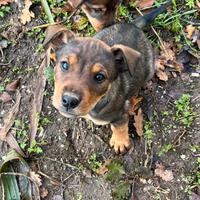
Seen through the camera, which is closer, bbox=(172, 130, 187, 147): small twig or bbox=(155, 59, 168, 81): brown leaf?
bbox=(172, 130, 187, 147): small twig

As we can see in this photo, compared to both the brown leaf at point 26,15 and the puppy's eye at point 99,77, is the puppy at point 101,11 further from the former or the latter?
the puppy's eye at point 99,77

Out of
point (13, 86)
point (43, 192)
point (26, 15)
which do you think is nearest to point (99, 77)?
point (43, 192)

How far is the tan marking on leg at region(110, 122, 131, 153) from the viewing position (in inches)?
206

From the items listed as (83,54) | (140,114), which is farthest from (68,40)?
(140,114)

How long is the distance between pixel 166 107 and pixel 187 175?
0.84 m

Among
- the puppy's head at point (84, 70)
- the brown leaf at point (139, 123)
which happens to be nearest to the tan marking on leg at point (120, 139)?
the brown leaf at point (139, 123)

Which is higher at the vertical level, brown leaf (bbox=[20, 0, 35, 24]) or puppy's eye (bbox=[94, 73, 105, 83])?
puppy's eye (bbox=[94, 73, 105, 83])

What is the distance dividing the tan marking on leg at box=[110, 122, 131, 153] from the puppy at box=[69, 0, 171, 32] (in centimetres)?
121

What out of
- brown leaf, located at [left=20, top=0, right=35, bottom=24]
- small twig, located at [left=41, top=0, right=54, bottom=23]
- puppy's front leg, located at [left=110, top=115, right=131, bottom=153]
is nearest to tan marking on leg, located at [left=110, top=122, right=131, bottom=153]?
puppy's front leg, located at [left=110, top=115, right=131, bottom=153]

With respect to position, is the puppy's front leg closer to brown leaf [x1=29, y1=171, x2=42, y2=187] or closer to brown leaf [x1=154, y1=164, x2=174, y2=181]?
brown leaf [x1=154, y1=164, x2=174, y2=181]

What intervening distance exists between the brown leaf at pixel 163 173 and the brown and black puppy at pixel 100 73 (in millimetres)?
483

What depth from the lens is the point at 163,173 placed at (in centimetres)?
534

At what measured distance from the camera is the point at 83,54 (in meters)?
4.25

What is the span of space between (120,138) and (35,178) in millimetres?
1027
